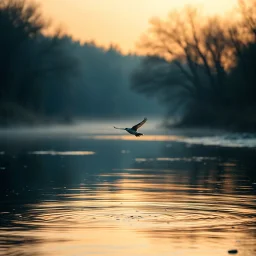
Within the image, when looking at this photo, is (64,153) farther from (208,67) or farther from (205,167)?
(208,67)

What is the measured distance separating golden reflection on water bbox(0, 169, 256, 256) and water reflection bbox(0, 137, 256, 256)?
0.6 inches

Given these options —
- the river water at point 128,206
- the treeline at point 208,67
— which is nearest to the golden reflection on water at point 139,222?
the river water at point 128,206

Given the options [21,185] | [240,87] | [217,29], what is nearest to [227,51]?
[217,29]

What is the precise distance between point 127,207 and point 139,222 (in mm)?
2885

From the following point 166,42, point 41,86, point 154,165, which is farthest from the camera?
point 41,86

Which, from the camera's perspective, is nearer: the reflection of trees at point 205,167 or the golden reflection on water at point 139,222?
the golden reflection on water at point 139,222

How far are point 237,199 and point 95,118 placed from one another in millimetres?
143837

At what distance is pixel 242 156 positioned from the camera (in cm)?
4278

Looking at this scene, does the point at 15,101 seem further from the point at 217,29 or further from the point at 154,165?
the point at 154,165

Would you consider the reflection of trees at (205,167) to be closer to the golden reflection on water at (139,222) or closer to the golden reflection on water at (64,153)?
the golden reflection on water at (139,222)

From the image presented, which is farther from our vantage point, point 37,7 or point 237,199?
point 37,7

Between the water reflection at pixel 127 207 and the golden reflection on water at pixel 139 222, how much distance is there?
0.02 metres

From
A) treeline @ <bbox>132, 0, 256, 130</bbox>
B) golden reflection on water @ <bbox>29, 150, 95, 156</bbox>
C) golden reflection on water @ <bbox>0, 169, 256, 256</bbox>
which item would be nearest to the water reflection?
golden reflection on water @ <bbox>0, 169, 256, 256</bbox>

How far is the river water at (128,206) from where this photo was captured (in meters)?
15.8
